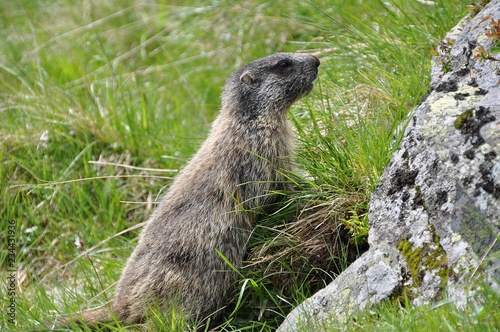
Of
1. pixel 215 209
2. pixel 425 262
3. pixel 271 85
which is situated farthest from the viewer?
pixel 271 85

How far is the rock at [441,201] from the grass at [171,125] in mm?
267

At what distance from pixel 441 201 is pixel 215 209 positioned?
71.5 inches

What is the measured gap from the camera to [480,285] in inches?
138

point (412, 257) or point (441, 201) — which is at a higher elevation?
point (441, 201)

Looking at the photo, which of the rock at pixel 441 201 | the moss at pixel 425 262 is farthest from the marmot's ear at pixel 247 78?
the moss at pixel 425 262

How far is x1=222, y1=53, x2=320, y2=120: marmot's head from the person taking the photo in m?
5.89

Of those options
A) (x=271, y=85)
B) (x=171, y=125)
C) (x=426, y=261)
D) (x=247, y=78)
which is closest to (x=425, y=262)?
(x=426, y=261)

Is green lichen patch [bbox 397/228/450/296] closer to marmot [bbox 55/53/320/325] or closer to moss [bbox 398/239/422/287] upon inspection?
moss [bbox 398/239/422/287]

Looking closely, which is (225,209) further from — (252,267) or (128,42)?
(128,42)

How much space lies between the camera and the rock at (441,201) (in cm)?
389

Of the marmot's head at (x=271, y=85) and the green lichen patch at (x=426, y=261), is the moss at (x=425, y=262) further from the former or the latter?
the marmot's head at (x=271, y=85)

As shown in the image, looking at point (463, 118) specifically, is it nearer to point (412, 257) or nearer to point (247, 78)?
point (412, 257)

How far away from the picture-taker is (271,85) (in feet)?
19.5

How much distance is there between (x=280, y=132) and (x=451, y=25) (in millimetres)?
1662
